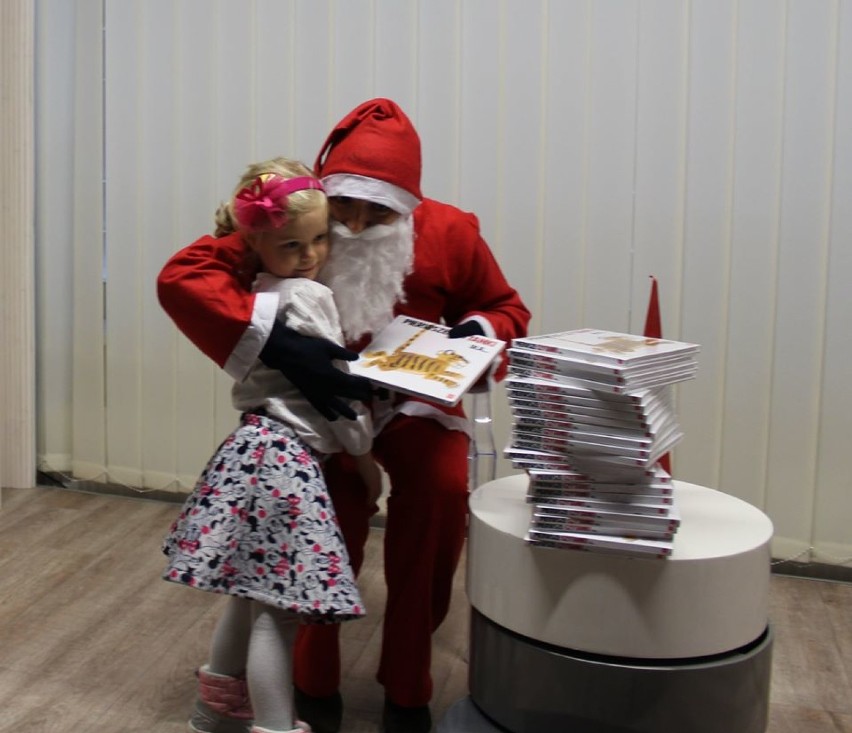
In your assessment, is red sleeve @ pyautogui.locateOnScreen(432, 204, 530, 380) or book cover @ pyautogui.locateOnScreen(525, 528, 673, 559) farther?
red sleeve @ pyautogui.locateOnScreen(432, 204, 530, 380)

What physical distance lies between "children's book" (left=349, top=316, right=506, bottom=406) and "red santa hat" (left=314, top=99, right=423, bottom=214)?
0.21 meters

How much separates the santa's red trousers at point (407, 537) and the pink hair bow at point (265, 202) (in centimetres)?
44

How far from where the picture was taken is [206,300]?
1.58 metres

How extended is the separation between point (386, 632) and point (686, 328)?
48.4 inches

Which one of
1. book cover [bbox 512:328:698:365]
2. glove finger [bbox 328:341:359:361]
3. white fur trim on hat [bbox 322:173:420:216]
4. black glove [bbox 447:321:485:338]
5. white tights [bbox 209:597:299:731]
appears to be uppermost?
white fur trim on hat [bbox 322:173:420:216]

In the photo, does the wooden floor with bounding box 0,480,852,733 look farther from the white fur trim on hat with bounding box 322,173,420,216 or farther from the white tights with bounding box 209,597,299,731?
the white fur trim on hat with bounding box 322,173,420,216

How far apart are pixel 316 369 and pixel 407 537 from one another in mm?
366

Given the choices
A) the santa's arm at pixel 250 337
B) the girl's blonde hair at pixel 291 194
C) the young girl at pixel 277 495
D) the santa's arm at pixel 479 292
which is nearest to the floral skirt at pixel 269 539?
Result: the young girl at pixel 277 495

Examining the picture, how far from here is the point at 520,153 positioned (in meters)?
2.65

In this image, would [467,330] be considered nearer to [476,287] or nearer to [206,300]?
[476,287]

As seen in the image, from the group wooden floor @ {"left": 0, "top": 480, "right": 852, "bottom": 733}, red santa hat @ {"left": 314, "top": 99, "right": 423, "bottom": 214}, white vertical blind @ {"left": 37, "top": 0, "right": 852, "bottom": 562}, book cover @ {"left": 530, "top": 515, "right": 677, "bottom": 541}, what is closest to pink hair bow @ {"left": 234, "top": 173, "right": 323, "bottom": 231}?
red santa hat @ {"left": 314, "top": 99, "right": 423, "bottom": 214}

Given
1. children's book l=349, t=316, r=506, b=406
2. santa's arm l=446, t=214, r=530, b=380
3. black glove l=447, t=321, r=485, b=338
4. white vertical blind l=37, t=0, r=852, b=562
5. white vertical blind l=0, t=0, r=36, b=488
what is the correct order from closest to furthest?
children's book l=349, t=316, r=506, b=406, black glove l=447, t=321, r=485, b=338, santa's arm l=446, t=214, r=530, b=380, white vertical blind l=37, t=0, r=852, b=562, white vertical blind l=0, t=0, r=36, b=488

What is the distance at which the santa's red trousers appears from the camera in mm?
1720

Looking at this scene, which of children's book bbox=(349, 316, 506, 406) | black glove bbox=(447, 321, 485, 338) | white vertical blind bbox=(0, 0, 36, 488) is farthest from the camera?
white vertical blind bbox=(0, 0, 36, 488)
